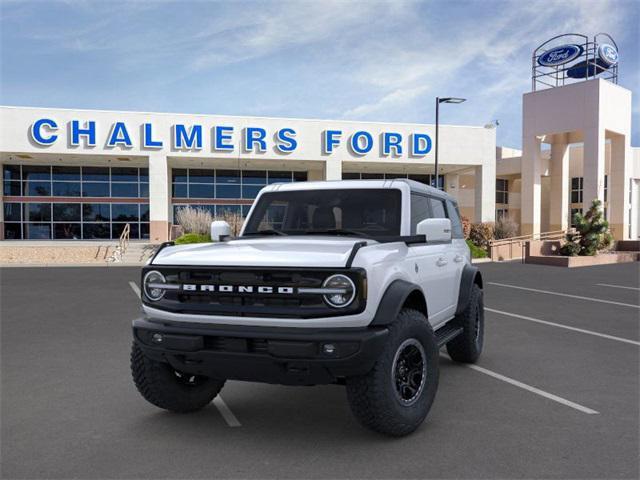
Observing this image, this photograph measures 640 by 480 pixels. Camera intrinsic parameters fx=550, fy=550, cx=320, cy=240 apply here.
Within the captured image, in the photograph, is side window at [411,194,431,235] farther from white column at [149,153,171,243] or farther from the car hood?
white column at [149,153,171,243]

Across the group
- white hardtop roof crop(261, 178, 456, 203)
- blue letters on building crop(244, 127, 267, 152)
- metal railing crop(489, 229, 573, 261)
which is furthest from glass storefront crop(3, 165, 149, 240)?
white hardtop roof crop(261, 178, 456, 203)

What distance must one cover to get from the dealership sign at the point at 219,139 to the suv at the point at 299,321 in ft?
90.3

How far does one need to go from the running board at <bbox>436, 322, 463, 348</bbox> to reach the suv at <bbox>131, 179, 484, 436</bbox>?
0.45 metres

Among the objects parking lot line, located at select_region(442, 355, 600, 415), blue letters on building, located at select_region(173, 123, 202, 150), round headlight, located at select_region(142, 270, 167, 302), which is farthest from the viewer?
blue letters on building, located at select_region(173, 123, 202, 150)

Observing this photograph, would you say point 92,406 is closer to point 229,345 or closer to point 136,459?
point 136,459

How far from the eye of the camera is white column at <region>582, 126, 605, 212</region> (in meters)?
31.5

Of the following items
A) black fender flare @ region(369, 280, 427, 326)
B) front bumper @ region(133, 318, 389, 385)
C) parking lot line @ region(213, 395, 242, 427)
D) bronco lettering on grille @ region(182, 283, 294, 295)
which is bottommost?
parking lot line @ region(213, 395, 242, 427)

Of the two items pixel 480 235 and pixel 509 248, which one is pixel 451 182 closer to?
pixel 480 235

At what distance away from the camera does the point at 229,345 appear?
12.4 feet

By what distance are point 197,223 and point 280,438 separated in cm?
2349

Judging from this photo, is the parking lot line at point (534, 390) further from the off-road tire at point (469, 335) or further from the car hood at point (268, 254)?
the car hood at point (268, 254)

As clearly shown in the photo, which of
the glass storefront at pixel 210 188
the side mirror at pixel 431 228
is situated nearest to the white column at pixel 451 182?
the glass storefront at pixel 210 188

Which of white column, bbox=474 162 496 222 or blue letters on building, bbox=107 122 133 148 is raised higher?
blue letters on building, bbox=107 122 133 148

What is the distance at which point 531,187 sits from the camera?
3362 cm
